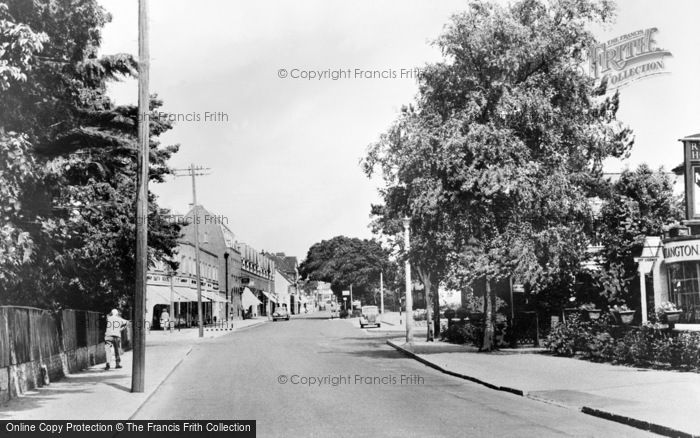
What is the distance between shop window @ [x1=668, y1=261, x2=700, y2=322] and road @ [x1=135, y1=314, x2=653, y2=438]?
27.7 feet

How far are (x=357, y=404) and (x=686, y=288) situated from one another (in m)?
14.0

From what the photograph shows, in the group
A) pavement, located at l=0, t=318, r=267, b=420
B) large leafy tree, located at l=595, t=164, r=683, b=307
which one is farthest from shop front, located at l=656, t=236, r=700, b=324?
pavement, located at l=0, t=318, r=267, b=420

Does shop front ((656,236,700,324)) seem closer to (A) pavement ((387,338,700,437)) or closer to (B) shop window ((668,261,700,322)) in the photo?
(B) shop window ((668,261,700,322))

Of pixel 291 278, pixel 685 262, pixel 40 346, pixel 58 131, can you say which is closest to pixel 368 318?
pixel 685 262

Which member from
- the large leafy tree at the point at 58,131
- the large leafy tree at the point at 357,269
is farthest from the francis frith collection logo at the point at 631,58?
the large leafy tree at the point at 357,269

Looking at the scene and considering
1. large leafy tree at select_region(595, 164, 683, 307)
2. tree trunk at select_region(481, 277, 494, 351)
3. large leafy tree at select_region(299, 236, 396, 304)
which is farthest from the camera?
large leafy tree at select_region(299, 236, 396, 304)

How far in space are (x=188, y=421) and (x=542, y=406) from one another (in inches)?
232

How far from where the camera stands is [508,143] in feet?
76.1

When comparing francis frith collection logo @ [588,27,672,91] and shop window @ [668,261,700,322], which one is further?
francis frith collection logo @ [588,27,672,91]

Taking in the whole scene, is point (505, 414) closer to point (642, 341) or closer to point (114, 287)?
point (642, 341)

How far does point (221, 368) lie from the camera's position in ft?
70.0

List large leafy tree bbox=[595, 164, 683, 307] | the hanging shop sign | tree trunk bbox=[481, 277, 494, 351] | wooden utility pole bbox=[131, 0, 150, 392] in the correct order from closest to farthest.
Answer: wooden utility pole bbox=[131, 0, 150, 392], the hanging shop sign, tree trunk bbox=[481, 277, 494, 351], large leafy tree bbox=[595, 164, 683, 307]

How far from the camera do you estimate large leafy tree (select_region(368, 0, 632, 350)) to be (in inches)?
903

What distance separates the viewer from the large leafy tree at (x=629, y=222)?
25.8 meters
